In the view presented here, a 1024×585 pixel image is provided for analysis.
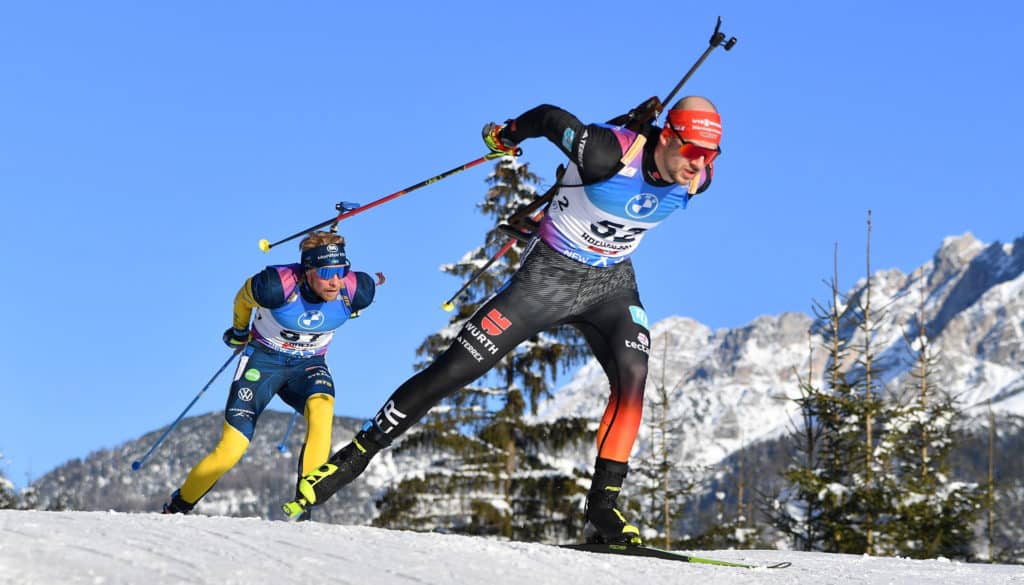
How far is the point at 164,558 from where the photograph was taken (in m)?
3.89

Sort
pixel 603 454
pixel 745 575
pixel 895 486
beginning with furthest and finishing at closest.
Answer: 1. pixel 895 486
2. pixel 603 454
3. pixel 745 575

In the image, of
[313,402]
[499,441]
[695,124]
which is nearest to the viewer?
[695,124]

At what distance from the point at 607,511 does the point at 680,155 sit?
1.95 meters

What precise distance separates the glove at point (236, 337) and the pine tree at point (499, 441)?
12683 mm

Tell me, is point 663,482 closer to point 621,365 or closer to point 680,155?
point 621,365

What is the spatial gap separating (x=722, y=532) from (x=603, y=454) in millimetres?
16484

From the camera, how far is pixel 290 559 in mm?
4055

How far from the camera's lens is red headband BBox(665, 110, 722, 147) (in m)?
5.65

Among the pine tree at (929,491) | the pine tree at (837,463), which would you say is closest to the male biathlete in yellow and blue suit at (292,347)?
the pine tree at (837,463)

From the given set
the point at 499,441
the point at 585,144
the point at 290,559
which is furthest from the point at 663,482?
the point at 290,559

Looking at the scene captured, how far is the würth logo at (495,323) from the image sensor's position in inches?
233

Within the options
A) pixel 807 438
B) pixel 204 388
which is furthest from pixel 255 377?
pixel 807 438

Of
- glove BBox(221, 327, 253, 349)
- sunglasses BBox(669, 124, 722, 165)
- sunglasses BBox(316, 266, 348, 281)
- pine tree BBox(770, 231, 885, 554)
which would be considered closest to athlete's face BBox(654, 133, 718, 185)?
sunglasses BBox(669, 124, 722, 165)

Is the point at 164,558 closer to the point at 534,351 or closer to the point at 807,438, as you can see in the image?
the point at 807,438
